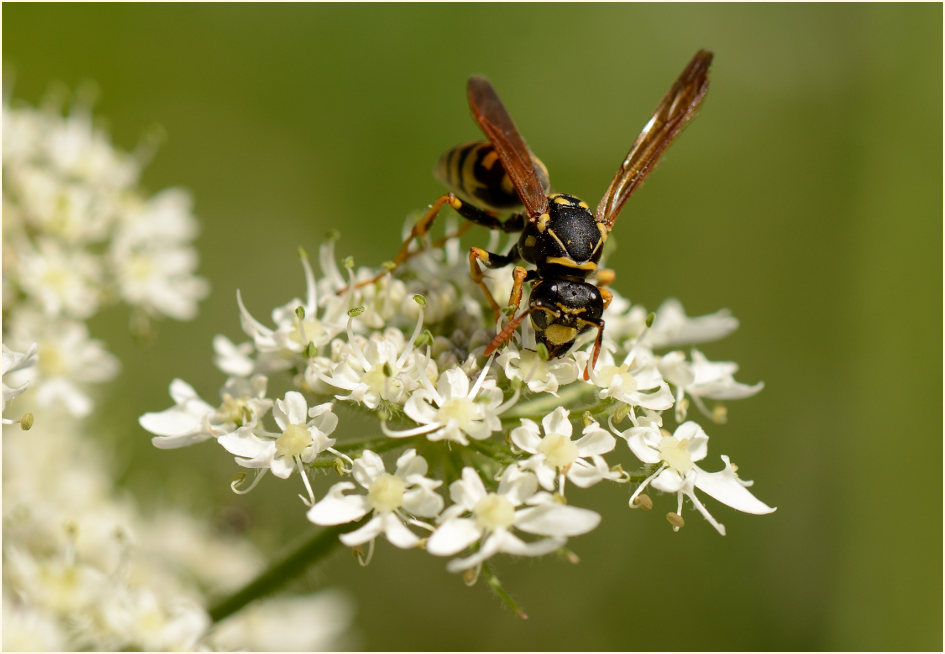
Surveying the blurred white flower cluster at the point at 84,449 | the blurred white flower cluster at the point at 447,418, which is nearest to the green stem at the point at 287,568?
the blurred white flower cluster at the point at 447,418

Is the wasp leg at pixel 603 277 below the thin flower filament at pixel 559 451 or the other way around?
the other way around

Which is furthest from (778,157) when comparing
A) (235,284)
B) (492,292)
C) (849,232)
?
(492,292)

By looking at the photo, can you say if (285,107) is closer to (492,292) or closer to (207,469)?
(207,469)

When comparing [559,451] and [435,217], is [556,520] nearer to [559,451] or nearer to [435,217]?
[559,451]

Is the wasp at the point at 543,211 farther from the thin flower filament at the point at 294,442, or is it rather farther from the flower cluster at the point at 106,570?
the flower cluster at the point at 106,570

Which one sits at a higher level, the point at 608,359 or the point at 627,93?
the point at 627,93

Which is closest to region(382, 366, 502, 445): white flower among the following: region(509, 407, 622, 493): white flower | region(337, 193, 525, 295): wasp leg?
region(509, 407, 622, 493): white flower

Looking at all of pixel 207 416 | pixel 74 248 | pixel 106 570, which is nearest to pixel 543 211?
pixel 207 416
